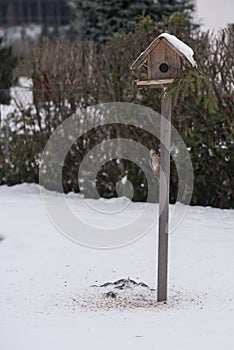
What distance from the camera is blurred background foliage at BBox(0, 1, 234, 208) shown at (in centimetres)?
817

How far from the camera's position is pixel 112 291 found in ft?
18.0

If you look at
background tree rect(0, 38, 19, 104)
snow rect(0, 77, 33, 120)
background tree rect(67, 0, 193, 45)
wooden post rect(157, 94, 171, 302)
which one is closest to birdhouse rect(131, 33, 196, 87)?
wooden post rect(157, 94, 171, 302)

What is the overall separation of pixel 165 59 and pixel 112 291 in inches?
69.9

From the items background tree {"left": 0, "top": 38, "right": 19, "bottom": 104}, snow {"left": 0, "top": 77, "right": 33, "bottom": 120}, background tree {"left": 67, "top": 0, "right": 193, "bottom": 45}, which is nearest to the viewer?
snow {"left": 0, "top": 77, "right": 33, "bottom": 120}

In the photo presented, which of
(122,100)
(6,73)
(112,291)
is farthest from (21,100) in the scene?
(112,291)

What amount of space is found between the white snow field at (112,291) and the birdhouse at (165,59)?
1.58 meters

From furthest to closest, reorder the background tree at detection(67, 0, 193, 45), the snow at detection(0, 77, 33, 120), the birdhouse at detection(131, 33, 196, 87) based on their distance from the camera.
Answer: the background tree at detection(67, 0, 193, 45) < the snow at detection(0, 77, 33, 120) < the birdhouse at detection(131, 33, 196, 87)

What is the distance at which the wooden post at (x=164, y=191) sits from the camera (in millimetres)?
5188

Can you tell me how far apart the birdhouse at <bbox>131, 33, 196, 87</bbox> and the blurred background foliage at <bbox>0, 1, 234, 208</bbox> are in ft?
8.85

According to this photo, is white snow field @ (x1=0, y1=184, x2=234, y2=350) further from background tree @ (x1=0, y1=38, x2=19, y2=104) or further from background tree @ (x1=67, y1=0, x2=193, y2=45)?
background tree @ (x1=67, y1=0, x2=193, y2=45)

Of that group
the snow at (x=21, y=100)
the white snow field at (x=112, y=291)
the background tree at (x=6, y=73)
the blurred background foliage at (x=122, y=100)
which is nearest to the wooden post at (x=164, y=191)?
the white snow field at (x=112, y=291)

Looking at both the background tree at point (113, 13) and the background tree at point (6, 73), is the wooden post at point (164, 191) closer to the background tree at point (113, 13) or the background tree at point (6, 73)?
the background tree at point (6, 73)

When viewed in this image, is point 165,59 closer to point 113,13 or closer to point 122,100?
point 122,100

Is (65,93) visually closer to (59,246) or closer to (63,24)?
(59,246)
